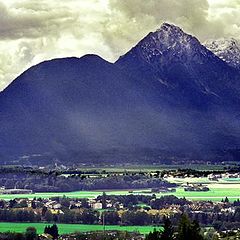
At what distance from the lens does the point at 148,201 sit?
99.9m

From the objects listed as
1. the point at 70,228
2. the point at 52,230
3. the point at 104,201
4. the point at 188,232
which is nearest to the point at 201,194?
the point at 104,201

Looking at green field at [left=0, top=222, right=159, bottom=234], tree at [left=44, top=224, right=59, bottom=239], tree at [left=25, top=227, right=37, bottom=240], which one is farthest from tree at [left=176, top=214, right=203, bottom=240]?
tree at [left=25, top=227, right=37, bottom=240]

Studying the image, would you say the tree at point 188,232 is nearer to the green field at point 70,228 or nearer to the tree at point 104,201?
the green field at point 70,228

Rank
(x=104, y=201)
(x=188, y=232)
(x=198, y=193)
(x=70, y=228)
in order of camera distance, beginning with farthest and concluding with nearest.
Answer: (x=198, y=193), (x=104, y=201), (x=70, y=228), (x=188, y=232)

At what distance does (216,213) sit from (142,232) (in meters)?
14.9

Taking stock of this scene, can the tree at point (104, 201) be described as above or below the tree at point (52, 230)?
above

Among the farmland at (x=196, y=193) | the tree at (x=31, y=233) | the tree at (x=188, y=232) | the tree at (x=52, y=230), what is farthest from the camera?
the farmland at (x=196, y=193)

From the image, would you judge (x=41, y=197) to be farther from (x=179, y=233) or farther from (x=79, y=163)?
(x=79, y=163)

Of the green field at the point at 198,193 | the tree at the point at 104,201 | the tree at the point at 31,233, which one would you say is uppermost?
the green field at the point at 198,193

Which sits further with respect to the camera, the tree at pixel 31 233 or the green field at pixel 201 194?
the green field at pixel 201 194

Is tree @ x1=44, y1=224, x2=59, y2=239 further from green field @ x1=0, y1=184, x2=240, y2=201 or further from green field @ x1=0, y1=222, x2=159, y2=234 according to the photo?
green field @ x1=0, y1=184, x2=240, y2=201

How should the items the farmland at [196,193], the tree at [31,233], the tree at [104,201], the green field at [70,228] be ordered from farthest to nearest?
1. the farmland at [196,193]
2. the tree at [104,201]
3. the green field at [70,228]
4. the tree at [31,233]

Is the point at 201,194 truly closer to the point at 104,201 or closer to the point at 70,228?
the point at 104,201

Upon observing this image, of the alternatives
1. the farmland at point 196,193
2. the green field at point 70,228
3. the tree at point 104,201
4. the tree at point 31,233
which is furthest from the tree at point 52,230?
the farmland at point 196,193
